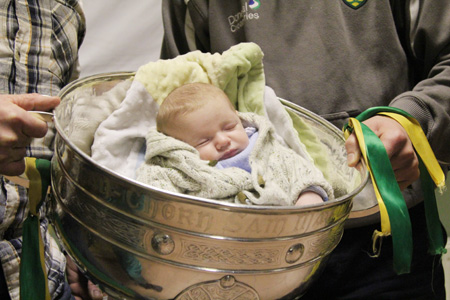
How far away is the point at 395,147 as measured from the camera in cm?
49

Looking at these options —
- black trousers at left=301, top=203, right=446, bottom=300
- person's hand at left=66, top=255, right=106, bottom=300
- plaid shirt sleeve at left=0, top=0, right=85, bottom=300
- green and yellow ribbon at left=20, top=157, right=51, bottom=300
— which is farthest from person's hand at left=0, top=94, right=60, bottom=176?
black trousers at left=301, top=203, right=446, bottom=300

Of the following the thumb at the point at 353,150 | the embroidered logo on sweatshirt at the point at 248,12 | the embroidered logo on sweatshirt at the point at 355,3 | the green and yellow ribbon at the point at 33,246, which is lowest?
the green and yellow ribbon at the point at 33,246

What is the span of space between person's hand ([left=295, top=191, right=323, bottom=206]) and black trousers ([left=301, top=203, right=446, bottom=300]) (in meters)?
0.18

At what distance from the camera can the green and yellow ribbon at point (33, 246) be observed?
470mm

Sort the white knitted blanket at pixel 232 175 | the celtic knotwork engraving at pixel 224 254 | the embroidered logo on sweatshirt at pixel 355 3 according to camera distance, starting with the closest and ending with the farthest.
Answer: the celtic knotwork engraving at pixel 224 254
the white knitted blanket at pixel 232 175
the embroidered logo on sweatshirt at pixel 355 3

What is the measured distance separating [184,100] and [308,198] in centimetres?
22

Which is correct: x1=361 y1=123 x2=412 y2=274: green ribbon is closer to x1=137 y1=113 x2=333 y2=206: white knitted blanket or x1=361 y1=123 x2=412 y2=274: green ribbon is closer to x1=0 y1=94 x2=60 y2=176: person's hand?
x1=137 y1=113 x2=333 y2=206: white knitted blanket

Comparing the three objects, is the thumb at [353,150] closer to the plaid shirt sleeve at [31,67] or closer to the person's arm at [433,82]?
the person's arm at [433,82]

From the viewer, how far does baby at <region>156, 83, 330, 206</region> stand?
601mm

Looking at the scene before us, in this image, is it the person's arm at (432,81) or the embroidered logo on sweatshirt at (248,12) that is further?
the embroidered logo on sweatshirt at (248,12)

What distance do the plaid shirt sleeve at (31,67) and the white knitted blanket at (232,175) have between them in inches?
7.0

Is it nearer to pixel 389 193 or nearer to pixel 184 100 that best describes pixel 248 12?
pixel 184 100

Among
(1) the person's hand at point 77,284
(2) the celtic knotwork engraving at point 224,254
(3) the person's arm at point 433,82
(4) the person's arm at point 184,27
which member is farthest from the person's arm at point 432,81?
(1) the person's hand at point 77,284

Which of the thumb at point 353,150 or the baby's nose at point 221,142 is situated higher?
the thumb at point 353,150
